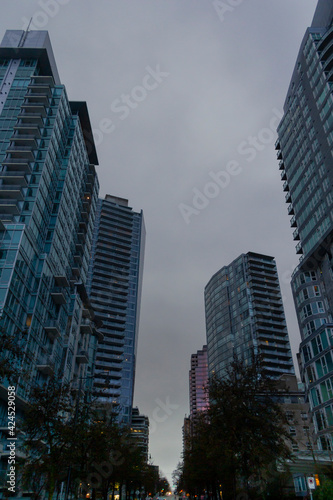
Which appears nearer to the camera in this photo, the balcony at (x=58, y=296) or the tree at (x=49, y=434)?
the tree at (x=49, y=434)

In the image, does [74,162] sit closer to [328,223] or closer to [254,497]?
[328,223]

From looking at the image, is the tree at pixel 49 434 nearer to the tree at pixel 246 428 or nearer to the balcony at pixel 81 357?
the tree at pixel 246 428

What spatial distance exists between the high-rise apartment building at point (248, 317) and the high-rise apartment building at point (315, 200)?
56164 mm

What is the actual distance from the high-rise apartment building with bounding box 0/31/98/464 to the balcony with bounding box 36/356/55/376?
0.47 feet

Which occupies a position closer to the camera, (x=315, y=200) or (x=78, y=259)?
(x=315, y=200)

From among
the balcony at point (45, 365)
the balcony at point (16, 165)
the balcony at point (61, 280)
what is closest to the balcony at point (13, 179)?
the balcony at point (16, 165)

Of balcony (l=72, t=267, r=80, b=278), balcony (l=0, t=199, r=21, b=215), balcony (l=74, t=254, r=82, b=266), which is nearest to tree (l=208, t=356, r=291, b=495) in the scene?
balcony (l=0, t=199, r=21, b=215)

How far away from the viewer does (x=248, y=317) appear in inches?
5192

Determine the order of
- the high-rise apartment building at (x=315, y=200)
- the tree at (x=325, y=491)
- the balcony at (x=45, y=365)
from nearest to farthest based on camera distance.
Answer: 1. the tree at (x=325, y=491)
2. the balcony at (x=45, y=365)
3. the high-rise apartment building at (x=315, y=200)

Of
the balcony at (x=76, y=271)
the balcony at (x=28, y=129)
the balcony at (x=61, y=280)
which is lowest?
the balcony at (x=61, y=280)

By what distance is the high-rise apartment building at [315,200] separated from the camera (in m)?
58.1

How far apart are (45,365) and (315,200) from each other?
178 feet

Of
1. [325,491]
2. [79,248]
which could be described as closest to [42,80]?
[79,248]

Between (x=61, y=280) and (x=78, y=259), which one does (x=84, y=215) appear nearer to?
(x=78, y=259)
